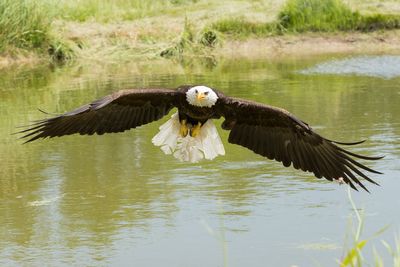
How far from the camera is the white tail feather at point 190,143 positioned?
6.21 meters

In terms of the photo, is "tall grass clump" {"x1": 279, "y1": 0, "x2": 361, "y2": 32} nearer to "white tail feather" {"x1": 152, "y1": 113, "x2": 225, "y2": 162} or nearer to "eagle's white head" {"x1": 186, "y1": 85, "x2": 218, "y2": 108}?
"white tail feather" {"x1": 152, "y1": 113, "x2": 225, "y2": 162}

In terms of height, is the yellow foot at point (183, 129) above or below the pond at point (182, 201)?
above

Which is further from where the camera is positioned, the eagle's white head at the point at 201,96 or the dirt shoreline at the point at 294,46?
the dirt shoreline at the point at 294,46

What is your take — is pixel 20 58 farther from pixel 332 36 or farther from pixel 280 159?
pixel 280 159

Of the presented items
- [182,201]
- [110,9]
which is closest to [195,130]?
[182,201]

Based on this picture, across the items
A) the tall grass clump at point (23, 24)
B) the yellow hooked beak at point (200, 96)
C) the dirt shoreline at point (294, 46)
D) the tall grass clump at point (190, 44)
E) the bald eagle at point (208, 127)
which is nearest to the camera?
the yellow hooked beak at point (200, 96)

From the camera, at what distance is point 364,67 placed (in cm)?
1455

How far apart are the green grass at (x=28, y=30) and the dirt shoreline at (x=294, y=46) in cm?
17

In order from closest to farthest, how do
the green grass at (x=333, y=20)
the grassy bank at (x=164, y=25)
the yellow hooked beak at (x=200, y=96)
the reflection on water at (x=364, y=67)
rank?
the yellow hooked beak at (x=200, y=96), the reflection on water at (x=364, y=67), the grassy bank at (x=164, y=25), the green grass at (x=333, y=20)

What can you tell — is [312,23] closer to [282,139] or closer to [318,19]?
[318,19]

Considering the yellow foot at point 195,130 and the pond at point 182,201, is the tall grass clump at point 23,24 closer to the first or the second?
the pond at point 182,201

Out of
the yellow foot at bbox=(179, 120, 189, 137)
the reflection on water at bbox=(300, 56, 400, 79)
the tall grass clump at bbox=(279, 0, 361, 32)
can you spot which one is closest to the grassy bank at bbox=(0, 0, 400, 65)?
the tall grass clump at bbox=(279, 0, 361, 32)


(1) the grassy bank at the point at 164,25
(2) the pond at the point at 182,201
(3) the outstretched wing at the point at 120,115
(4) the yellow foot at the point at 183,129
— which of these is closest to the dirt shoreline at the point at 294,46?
(1) the grassy bank at the point at 164,25

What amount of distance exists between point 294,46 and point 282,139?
11557 mm
